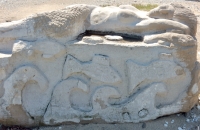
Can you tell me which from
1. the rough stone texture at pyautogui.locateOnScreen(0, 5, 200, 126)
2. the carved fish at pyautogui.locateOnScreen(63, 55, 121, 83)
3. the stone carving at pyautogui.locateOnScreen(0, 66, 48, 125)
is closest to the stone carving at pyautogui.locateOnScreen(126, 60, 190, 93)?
the rough stone texture at pyautogui.locateOnScreen(0, 5, 200, 126)

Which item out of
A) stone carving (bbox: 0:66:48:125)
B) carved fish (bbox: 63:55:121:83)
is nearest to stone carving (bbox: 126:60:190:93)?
carved fish (bbox: 63:55:121:83)

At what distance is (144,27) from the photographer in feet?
11.2

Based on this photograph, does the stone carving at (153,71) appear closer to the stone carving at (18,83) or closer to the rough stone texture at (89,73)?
the rough stone texture at (89,73)

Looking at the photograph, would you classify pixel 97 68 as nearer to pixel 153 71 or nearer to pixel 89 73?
pixel 89 73

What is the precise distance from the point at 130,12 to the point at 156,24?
344mm

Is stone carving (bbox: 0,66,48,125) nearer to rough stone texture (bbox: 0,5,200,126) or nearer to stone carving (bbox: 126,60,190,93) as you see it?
rough stone texture (bbox: 0,5,200,126)

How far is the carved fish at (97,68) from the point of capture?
3227mm

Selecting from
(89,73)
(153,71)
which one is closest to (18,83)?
(89,73)

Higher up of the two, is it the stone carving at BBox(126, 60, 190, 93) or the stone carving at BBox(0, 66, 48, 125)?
the stone carving at BBox(126, 60, 190, 93)

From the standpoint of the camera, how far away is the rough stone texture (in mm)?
3213

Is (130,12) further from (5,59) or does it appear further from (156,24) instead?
(5,59)

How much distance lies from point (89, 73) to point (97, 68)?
0.35 feet

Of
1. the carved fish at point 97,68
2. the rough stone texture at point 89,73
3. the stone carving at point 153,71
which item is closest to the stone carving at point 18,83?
the rough stone texture at point 89,73

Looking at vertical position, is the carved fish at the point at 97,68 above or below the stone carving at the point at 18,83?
above
